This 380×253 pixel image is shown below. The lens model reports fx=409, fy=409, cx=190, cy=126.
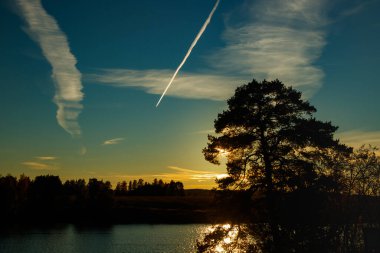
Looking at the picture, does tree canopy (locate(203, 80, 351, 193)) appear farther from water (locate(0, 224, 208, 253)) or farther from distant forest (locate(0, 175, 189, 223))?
distant forest (locate(0, 175, 189, 223))

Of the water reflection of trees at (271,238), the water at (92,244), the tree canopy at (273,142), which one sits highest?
the tree canopy at (273,142)

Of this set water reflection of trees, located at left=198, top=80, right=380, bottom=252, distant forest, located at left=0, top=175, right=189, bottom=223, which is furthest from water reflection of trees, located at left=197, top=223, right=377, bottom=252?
distant forest, located at left=0, top=175, right=189, bottom=223

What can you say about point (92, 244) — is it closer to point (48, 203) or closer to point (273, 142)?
point (273, 142)

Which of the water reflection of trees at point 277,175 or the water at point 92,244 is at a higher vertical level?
the water reflection of trees at point 277,175

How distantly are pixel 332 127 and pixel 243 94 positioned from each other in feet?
22.3

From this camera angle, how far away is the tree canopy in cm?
2697

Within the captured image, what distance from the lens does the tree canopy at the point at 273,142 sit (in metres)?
27.0

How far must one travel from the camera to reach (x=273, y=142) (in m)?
27.4

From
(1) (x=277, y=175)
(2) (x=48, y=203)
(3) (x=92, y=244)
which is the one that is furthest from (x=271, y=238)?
(2) (x=48, y=203)

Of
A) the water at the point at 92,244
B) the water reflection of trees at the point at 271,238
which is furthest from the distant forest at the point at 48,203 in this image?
the water reflection of trees at the point at 271,238

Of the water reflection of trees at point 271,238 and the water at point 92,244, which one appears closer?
the water reflection of trees at point 271,238


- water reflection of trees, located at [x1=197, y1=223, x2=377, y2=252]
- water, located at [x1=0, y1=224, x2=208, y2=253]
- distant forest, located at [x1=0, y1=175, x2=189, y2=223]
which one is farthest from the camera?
distant forest, located at [x1=0, y1=175, x2=189, y2=223]

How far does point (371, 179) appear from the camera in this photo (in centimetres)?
3731

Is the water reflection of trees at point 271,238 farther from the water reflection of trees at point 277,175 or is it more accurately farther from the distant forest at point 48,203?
the distant forest at point 48,203
